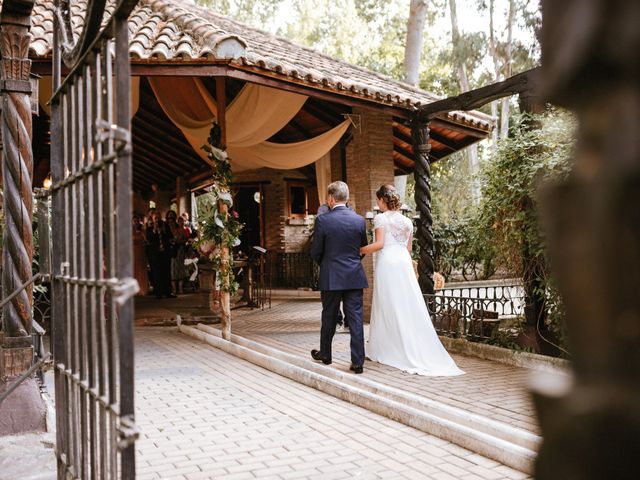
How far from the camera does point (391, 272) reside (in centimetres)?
714

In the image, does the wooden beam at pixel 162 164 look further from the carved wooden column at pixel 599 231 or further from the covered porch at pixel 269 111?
the carved wooden column at pixel 599 231

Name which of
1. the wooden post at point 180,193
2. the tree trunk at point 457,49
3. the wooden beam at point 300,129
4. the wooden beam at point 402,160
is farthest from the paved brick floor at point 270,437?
the tree trunk at point 457,49

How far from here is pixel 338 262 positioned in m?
6.84

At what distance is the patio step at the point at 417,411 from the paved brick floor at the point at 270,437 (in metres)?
0.07

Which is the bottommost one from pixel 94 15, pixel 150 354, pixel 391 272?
pixel 150 354

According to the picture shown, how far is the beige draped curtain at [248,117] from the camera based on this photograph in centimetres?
995

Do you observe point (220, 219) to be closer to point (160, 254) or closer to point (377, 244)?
point (377, 244)

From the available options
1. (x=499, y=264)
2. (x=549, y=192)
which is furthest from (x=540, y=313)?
(x=549, y=192)

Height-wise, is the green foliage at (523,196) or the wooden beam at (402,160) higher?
the wooden beam at (402,160)

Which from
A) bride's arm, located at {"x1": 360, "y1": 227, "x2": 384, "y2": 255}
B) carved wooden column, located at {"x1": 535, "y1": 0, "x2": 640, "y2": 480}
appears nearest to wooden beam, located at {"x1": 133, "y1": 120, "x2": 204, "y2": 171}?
bride's arm, located at {"x1": 360, "y1": 227, "x2": 384, "y2": 255}

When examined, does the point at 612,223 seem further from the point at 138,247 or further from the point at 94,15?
the point at 138,247

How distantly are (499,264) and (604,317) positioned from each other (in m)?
7.13

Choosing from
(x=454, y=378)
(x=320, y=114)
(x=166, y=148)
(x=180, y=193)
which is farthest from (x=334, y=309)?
(x=180, y=193)

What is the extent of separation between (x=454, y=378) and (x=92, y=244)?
464cm
